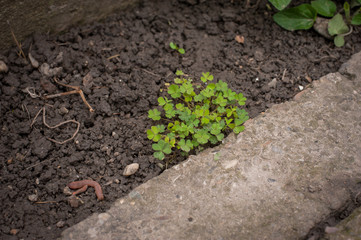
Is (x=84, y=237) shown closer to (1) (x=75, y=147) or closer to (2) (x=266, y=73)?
(1) (x=75, y=147)

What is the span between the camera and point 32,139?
233 cm

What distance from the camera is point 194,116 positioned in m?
2.35

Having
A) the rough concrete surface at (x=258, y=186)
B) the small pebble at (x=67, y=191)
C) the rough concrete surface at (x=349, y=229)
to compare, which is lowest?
the rough concrete surface at (x=349, y=229)

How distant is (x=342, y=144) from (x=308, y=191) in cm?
45

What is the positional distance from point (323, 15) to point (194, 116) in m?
1.57

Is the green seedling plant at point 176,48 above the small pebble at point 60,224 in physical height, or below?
above

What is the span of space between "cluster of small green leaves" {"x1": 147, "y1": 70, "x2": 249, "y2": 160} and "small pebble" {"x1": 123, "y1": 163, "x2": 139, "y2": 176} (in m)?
0.16

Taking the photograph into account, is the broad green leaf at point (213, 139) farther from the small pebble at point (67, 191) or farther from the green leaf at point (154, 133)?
the small pebble at point (67, 191)

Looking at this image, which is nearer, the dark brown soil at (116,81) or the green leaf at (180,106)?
the dark brown soil at (116,81)

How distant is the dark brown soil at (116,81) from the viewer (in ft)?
7.05

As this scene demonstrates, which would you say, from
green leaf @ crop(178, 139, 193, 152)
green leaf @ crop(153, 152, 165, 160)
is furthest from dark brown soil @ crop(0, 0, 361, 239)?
green leaf @ crop(178, 139, 193, 152)

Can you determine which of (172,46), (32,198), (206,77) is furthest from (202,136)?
(32,198)

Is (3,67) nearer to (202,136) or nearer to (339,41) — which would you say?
(202,136)

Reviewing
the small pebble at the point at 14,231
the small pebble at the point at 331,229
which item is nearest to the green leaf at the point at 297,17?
the small pebble at the point at 331,229
